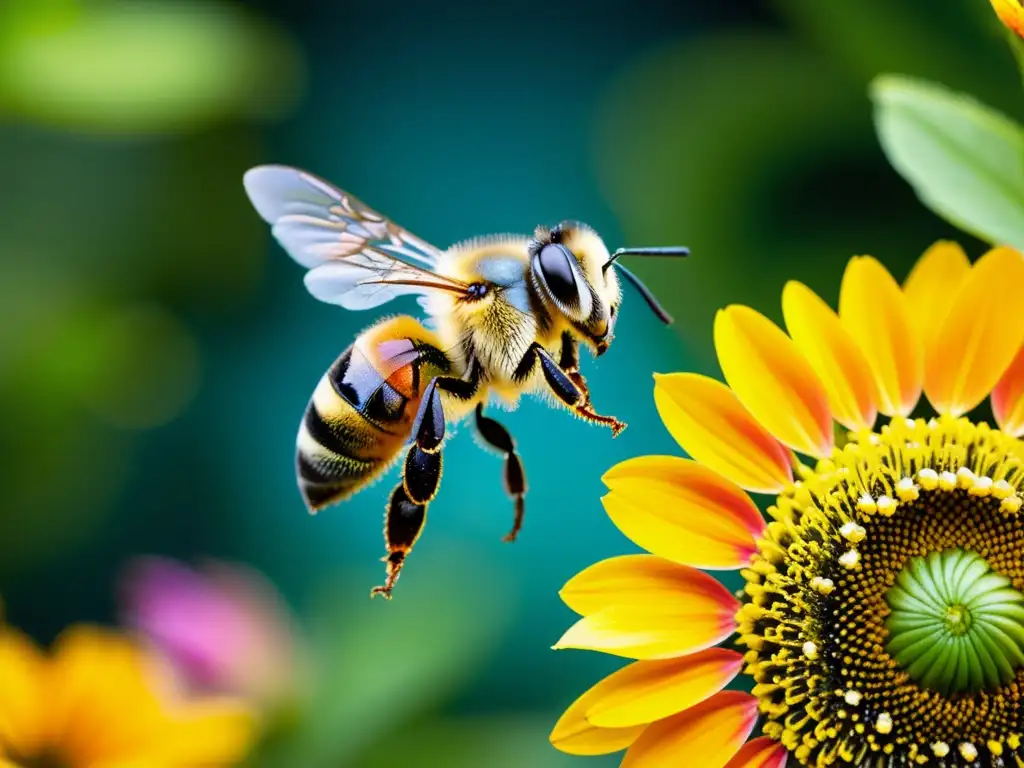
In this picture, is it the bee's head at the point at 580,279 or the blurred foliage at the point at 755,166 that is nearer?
the bee's head at the point at 580,279

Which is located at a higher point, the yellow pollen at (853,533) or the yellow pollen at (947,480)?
the yellow pollen at (947,480)

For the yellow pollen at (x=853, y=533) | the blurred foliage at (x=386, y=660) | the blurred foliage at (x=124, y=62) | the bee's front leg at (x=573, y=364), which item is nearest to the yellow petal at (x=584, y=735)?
the yellow pollen at (x=853, y=533)

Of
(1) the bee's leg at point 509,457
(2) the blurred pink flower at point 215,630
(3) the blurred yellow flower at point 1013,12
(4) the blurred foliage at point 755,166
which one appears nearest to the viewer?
(3) the blurred yellow flower at point 1013,12

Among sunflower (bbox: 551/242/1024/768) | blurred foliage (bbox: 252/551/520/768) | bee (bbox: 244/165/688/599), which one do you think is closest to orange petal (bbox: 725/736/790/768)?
sunflower (bbox: 551/242/1024/768)

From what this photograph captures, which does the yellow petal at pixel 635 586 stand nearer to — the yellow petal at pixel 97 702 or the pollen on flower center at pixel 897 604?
the pollen on flower center at pixel 897 604

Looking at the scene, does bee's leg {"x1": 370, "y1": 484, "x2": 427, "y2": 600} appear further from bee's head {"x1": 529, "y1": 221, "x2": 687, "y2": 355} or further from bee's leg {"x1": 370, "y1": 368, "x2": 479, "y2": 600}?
bee's head {"x1": 529, "y1": 221, "x2": 687, "y2": 355}
